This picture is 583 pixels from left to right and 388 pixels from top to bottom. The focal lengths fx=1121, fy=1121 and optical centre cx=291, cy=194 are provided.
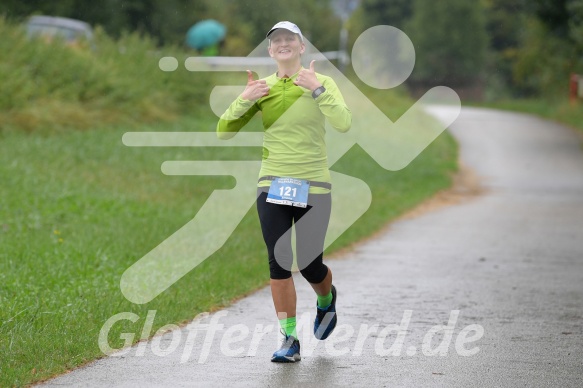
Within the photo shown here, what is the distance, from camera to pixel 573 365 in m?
6.96

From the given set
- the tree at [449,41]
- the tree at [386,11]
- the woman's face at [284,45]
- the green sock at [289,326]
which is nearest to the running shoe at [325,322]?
the green sock at [289,326]

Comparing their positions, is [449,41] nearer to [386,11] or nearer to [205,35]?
[386,11]

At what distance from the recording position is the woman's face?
22.4 ft

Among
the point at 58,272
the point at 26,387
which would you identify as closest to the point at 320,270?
the point at 26,387

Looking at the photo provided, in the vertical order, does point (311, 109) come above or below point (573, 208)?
above

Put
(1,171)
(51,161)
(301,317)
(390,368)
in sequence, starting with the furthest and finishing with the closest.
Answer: (51,161) < (1,171) < (301,317) < (390,368)

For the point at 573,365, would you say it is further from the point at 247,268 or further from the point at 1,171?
the point at 1,171

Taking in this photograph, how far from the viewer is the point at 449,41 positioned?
2854 inches

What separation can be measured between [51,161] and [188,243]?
4.89 meters

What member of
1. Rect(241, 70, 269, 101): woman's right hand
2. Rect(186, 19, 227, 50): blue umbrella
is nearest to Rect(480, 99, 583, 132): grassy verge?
Rect(186, 19, 227, 50): blue umbrella

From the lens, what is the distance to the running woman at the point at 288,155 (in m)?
6.82

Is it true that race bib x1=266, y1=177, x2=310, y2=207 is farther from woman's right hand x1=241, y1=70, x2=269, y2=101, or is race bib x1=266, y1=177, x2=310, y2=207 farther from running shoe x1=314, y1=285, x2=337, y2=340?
running shoe x1=314, y1=285, x2=337, y2=340

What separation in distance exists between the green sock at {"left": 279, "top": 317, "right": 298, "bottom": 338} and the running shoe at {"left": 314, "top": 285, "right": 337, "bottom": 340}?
412 mm

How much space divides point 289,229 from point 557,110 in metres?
38.2
